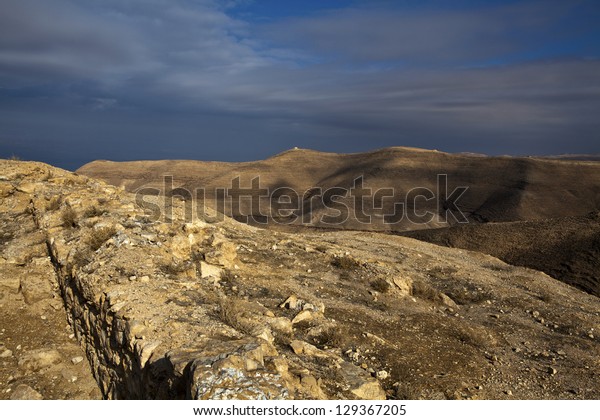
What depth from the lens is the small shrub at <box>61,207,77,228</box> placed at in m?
8.69

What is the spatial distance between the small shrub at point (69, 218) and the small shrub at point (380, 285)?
6.39m

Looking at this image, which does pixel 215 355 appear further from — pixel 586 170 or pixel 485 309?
pixel 586 170

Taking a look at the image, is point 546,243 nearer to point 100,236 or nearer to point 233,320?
point 233,320

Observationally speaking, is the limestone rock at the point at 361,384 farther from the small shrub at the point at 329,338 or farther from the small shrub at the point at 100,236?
the small shrub at the point at 100,236

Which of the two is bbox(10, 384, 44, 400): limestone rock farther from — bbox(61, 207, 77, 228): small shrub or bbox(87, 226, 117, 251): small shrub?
bbox(61, 207, 77, 228): small shrub

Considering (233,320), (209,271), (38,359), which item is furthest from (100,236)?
(233,320)

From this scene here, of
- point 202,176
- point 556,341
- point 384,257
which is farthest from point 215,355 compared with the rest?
point 202,176

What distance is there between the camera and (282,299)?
7.93 metres

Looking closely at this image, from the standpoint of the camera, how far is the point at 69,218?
882 cm

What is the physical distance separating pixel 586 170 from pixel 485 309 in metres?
52.1

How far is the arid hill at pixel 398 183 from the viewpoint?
4484cm

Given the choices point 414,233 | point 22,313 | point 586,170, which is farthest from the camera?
point 586,170

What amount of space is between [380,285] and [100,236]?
19.0 ft

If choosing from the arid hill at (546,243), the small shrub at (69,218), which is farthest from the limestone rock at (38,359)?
the arid hill at (546,243)
